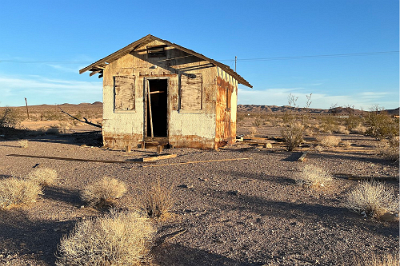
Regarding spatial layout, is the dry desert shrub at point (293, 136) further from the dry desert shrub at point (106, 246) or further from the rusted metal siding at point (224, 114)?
the dry desert shrub at point (106, 246)

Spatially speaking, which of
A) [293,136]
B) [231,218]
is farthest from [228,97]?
[231,218]

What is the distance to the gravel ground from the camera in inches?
150

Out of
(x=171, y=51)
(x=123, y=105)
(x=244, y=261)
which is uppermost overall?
(x=171, y=51)

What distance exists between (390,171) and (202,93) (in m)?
7.56

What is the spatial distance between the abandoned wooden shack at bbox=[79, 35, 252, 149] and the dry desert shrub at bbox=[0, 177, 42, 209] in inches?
300

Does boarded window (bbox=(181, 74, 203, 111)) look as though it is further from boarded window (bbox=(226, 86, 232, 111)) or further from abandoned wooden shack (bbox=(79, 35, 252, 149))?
boarded window (bbox=(226, 86, 232, 111))

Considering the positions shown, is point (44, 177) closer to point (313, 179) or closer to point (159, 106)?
point (313, 179)

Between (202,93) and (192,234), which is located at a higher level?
(202,93)

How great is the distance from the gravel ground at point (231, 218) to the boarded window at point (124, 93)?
4.78 metres

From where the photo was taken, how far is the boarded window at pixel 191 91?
1278 cm

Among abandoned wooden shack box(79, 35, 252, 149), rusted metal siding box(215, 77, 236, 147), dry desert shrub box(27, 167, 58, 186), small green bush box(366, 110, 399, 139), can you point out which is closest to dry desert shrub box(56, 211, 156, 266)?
dry desert shrub box(27, 167, 58, 186)

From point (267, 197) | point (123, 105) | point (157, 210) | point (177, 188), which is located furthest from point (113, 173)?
point (123, 105)

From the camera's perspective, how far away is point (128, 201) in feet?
19.6

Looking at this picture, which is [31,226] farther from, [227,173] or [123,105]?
[123,105]
